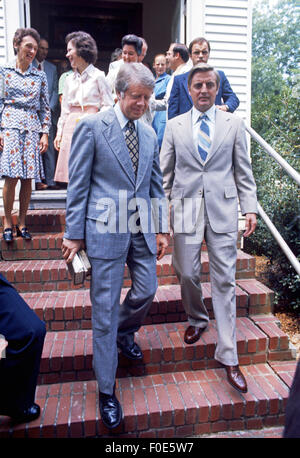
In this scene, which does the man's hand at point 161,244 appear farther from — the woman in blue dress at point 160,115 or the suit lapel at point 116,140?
the woman in blue dress at point 160,115

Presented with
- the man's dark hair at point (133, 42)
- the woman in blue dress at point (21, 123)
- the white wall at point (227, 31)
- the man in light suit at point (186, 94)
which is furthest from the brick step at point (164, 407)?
the white wall at point (227, 31)

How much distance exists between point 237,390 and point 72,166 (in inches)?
67.6

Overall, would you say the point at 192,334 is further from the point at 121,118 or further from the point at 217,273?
the point at 121,118

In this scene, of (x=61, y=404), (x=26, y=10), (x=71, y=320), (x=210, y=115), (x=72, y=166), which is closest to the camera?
(x=72, y=166)

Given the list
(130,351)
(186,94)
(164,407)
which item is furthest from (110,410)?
(186,94)

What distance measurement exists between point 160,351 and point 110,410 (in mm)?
571

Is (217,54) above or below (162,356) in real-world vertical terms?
above

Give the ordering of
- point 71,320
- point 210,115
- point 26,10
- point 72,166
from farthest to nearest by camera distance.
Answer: point 26,10, point 71,320, point 210,115, point 72,166

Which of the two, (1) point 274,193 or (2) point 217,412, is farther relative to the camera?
(1) point 274,193
